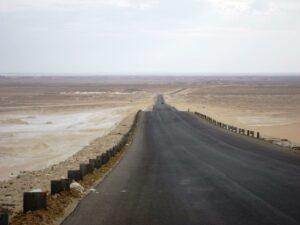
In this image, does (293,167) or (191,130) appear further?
(191,130)

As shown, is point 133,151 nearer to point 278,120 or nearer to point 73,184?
point 73,184

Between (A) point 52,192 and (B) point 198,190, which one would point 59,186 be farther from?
(B) point 198,190

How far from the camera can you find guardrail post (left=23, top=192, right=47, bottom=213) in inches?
550

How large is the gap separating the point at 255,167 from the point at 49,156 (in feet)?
60.3

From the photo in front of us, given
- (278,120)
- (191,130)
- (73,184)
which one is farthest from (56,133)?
(73,184)

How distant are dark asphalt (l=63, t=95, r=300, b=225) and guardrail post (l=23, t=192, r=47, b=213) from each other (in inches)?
38.0

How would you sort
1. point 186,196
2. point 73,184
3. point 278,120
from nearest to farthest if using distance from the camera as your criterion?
point 186,196
point 73,184
point 278,120

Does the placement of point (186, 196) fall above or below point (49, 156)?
above

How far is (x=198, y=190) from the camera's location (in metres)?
17.5

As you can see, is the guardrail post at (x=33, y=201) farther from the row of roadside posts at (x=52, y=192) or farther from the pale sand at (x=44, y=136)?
the pale sand at (x=44, y=136)

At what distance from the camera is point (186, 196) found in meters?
16.4

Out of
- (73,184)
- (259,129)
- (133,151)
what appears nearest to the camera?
(73,184)

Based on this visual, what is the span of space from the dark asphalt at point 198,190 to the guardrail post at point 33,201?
0.97 meters

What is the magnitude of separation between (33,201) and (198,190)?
593 centimetres
